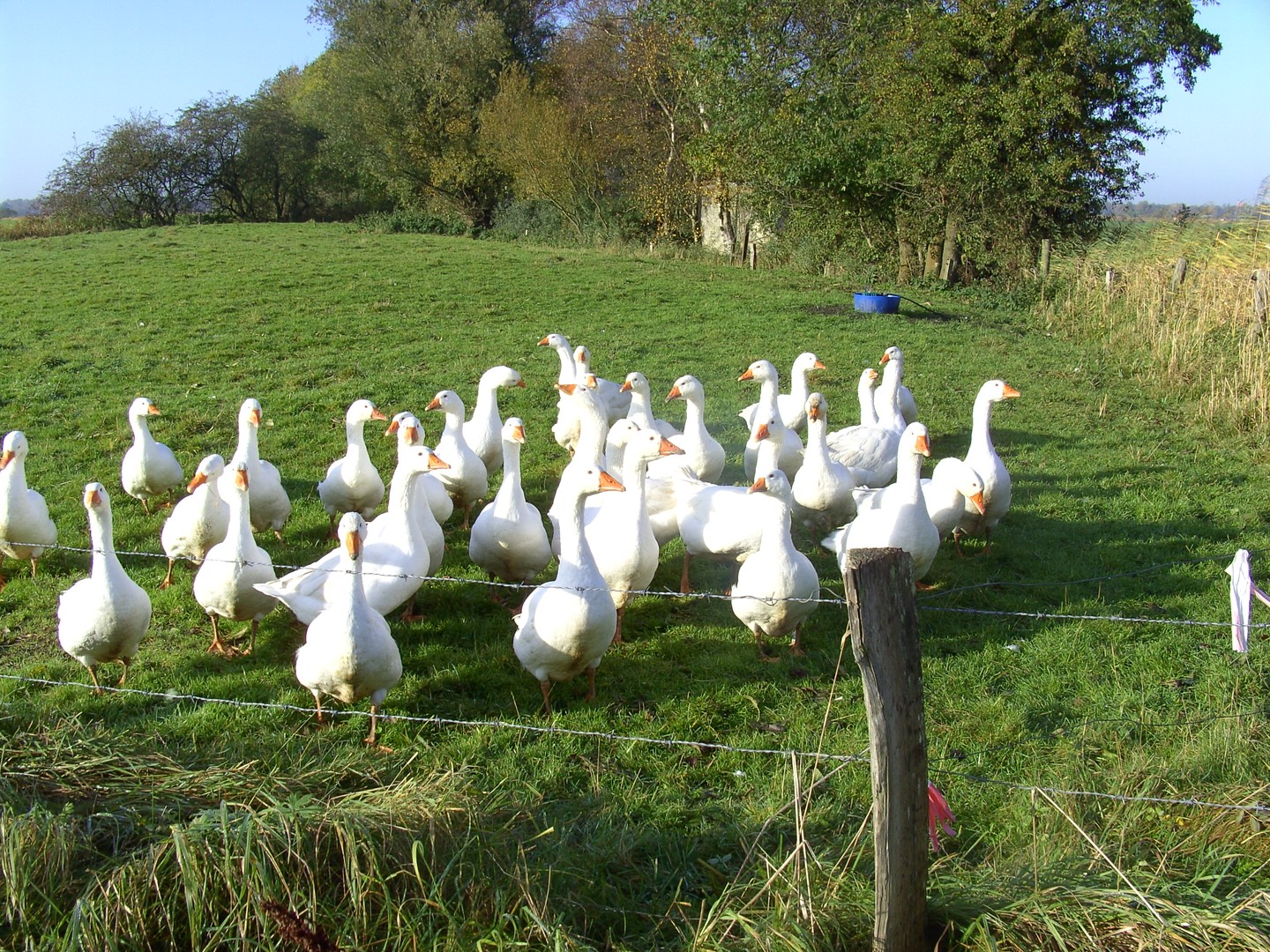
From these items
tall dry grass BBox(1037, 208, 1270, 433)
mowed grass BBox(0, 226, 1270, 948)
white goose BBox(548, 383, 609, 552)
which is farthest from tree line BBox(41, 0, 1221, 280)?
white goose BBox(548, 383, 609, 552)

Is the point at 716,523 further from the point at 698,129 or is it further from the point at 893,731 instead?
the point at 698,129

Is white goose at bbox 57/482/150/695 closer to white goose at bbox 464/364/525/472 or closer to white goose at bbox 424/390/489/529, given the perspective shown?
white goose at bbox 424/390/489/529

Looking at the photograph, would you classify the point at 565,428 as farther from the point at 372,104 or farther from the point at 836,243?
the point at 372,104

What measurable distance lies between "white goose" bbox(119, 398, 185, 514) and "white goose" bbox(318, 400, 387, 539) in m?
1.33

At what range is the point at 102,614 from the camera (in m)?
4.79

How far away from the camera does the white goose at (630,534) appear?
5.65 m

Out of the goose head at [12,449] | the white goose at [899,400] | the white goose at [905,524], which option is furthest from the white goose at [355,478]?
the white goose at [899,400]

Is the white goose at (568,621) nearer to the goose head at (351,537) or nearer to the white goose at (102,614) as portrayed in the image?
the goose head at (351,537)

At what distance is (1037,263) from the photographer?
64.0ft

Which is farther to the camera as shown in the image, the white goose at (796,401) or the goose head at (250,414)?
the white goose at (796,401)

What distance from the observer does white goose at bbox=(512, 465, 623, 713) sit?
184 inches

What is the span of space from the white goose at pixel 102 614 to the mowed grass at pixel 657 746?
10.6 inches

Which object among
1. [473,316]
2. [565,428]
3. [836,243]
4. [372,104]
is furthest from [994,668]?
[372,104]

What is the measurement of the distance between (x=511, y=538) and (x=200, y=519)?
2.05m
